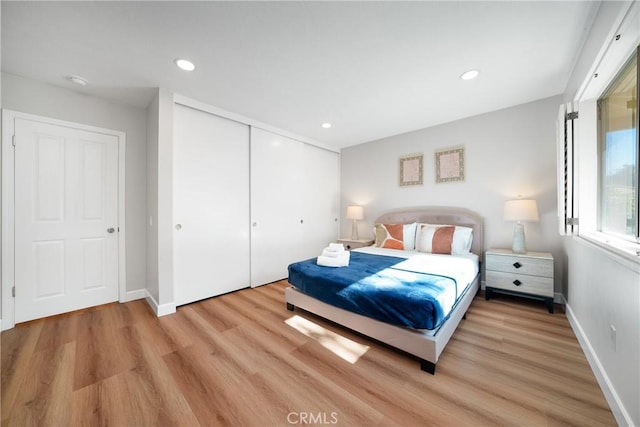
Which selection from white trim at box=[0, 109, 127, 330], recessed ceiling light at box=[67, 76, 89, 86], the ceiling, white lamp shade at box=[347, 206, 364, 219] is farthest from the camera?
white lamp shade at box=[347, 206, 364, 219]

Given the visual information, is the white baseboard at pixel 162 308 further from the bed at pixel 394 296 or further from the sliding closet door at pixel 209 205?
the bed at pixel 394 296

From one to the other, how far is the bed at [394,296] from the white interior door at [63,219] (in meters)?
2.30

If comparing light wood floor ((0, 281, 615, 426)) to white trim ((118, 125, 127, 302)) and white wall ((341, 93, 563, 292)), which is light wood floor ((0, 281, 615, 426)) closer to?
white trim ((118, 125, 127, 302))

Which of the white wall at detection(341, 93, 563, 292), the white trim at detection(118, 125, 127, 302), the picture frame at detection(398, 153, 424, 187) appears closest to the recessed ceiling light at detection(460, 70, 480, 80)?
the white wall at detection(341, 93, 563, 292)

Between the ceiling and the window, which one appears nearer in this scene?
the window

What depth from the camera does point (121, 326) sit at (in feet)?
7.20

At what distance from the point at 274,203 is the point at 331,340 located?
2.23m

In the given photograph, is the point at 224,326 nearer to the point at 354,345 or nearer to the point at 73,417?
the point at 73,417

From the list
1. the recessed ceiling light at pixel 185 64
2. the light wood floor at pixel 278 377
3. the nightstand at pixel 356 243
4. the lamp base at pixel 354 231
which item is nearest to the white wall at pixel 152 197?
the light wood floor at pixel 278 377

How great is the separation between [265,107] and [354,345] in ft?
9.18

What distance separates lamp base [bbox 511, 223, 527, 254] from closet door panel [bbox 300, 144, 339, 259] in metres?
2.88

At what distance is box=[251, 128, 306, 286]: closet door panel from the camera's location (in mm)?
3363

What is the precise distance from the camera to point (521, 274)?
2.57m

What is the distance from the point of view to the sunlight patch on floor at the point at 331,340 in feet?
5.78
